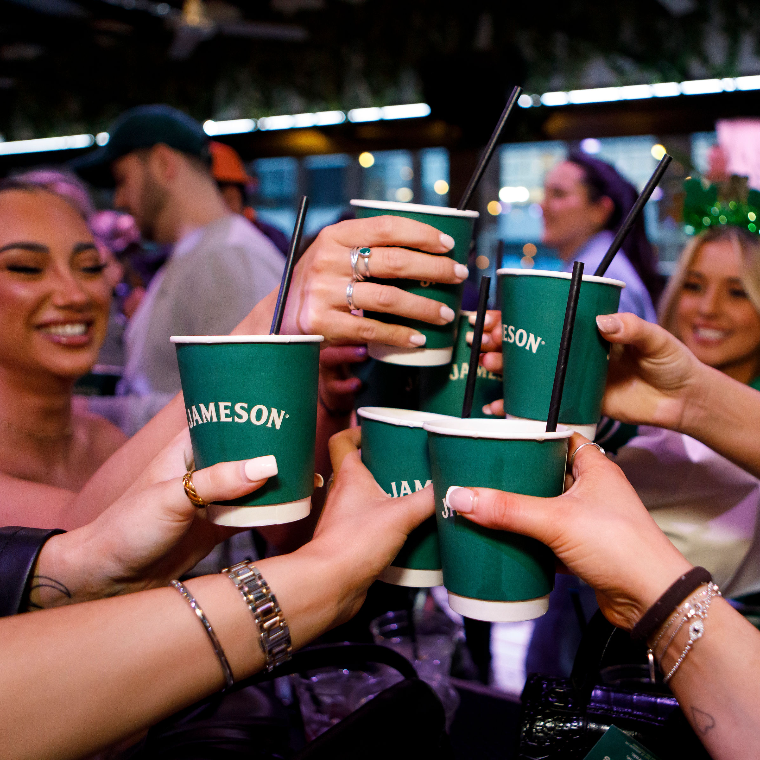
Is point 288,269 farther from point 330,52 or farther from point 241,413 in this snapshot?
point 330,52

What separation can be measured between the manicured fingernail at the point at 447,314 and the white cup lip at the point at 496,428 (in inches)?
7.3

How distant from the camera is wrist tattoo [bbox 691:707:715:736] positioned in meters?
0.73

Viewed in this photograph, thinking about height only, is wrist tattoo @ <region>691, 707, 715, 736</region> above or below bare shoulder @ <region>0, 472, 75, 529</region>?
below

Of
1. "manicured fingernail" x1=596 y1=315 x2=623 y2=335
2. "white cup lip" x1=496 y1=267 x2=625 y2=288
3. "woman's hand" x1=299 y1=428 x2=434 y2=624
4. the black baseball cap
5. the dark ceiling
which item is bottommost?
"woman's hand" x1=299 y1=428 x2=434 y2=624

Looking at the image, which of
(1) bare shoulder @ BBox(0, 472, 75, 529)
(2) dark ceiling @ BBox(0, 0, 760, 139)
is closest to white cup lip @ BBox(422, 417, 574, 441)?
(1) bare shoulder @ BBox(0, 472, 75, 529)

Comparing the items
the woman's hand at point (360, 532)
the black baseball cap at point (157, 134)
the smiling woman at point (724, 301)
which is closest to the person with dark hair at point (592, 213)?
the smiling woman at point (724, 301)

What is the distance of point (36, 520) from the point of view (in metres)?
1.10

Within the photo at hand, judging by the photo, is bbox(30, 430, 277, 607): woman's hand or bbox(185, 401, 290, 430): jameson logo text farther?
bbox(30, 430, 277, 607): woman's hand

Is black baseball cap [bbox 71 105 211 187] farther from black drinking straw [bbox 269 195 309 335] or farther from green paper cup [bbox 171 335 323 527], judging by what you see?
green paper cup [bbox 171 335 323 527]

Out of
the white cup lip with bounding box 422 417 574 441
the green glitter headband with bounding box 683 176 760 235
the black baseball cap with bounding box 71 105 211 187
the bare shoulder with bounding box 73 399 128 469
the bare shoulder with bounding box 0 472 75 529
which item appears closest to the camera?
the white cup lip with bounding box 422 417 574 441

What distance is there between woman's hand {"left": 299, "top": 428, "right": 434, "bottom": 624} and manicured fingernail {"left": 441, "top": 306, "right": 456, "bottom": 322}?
10.3 inches

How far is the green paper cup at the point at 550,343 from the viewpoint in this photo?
0.92 m

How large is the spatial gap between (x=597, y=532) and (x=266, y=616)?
36 cm

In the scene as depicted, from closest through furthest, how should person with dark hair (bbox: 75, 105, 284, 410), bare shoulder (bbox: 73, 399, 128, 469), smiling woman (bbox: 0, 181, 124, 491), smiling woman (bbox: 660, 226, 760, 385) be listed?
1. smiling woman (bbox: 0, 181, 124, 491)
2. bare shoulder (bbox: 73, 399, 128, 469)
3. person with dark hair (bbox: 75, 105, 284, 410)
4. smiling woman (bbox: 660, 226, 760, 385)
